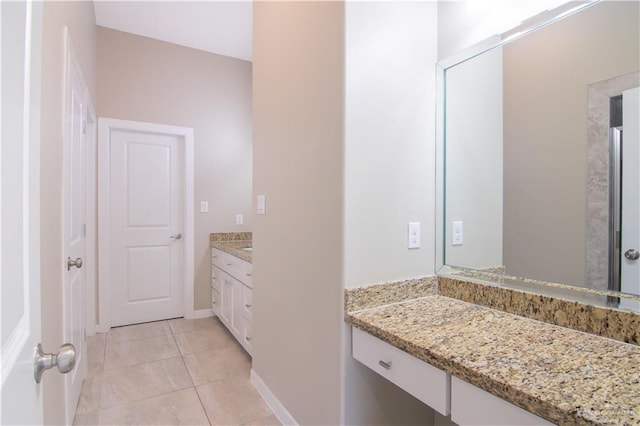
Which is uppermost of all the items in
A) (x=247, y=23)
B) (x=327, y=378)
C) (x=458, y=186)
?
(x=247, y=23)

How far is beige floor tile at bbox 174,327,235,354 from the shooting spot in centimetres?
282

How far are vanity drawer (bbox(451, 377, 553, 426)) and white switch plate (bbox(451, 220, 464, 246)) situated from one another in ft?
2.52

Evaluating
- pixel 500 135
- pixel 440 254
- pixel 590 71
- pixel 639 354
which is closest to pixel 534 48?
pixel 590 71

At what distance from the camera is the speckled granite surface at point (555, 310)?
39.2 inches

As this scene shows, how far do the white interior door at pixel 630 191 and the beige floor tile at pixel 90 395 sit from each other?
268 cm

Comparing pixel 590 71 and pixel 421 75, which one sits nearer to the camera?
pixel 590 71

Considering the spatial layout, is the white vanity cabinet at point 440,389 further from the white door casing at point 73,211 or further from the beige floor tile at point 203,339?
the beige floor tile at point 203,339

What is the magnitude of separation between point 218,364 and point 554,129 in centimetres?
257

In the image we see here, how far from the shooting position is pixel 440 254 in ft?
5.14

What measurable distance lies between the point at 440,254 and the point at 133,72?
3.38 meters

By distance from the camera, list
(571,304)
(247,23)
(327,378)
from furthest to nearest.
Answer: (247,23) < (327,378) < (571,304)

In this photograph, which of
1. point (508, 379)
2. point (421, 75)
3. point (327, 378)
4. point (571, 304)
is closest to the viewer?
point (508, 379)

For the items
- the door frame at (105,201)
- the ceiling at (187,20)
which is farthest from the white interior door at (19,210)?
the door frame at (105,201)

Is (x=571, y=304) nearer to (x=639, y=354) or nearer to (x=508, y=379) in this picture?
(x=639, y=354)
